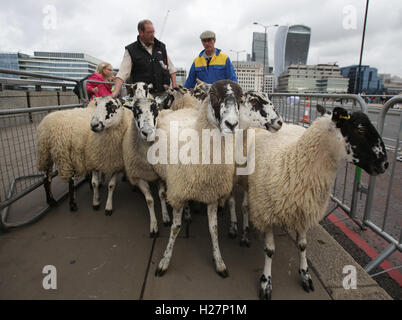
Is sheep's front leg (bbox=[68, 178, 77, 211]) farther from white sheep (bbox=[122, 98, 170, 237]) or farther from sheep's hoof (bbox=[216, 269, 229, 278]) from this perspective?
sheep's hoof (bbox=[216, 269, 229, 278])

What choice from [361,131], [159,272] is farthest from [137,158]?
[361,131]

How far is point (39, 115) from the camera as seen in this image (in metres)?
4.19

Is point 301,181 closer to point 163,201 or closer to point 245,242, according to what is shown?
point 245,242

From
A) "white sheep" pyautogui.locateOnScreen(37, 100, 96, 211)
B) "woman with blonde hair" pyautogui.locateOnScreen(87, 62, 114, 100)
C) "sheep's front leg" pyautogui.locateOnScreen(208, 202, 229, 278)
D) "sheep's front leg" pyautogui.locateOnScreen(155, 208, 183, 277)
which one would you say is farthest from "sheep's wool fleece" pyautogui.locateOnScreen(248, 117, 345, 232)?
"woman with blonde hair" pyautogui.locateOnScreen(87, 62, 114, 100)

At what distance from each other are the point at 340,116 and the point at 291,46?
150 metres

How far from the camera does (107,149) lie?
3.36 metres

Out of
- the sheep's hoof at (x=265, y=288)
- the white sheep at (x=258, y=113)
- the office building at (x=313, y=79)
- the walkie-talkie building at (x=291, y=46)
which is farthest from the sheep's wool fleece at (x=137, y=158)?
the walkie-talkie building at (x=291, y=46)

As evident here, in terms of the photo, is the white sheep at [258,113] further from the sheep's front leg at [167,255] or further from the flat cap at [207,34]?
→ the flat cap at [207,34]

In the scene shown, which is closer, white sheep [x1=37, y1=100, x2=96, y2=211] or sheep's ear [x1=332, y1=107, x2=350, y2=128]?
sheep's ear [x1=332, y1=107, x2=350, y2=128]

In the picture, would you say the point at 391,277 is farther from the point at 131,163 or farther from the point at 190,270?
the point at 131,163

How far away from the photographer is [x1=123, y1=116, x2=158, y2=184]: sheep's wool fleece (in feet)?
9.77

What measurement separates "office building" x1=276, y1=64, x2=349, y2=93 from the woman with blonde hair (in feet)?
274
